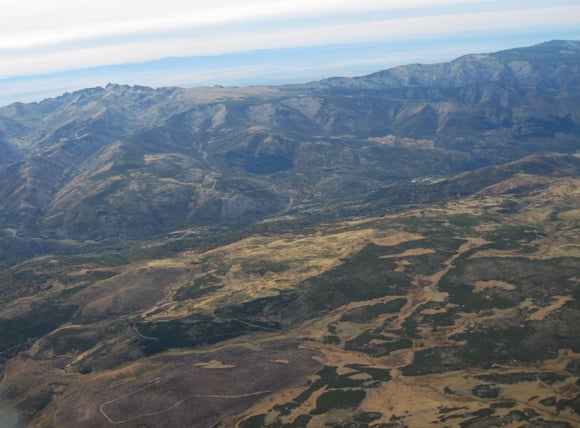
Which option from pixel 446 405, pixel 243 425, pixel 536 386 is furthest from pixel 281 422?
pixel 536 386

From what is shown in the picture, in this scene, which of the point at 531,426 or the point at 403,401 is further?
the point at 403,401

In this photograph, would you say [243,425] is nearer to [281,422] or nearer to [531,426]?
[281,422]

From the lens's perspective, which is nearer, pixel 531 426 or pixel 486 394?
pixel 531 426

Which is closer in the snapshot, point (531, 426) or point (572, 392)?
point (531, 426)

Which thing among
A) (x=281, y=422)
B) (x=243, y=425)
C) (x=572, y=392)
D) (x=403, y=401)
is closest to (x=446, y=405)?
(x=403, y=401)

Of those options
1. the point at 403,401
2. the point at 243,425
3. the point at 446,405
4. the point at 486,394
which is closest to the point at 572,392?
the point at 486,394

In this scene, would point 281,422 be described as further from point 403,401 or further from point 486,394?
point 486,394

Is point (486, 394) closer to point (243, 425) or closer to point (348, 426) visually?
point (348, 426)
